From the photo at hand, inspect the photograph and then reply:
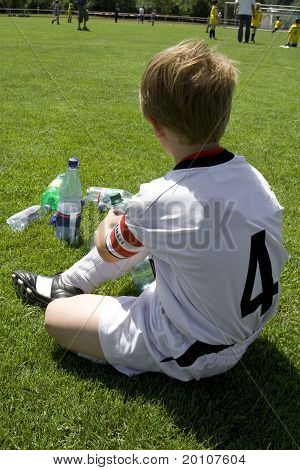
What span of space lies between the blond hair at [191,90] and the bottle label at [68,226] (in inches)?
65.2

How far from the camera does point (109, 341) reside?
218cm

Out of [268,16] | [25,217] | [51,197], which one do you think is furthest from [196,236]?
[268,16]

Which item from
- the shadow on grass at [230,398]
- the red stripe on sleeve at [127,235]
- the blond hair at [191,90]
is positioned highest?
the blond hair at [191,90]

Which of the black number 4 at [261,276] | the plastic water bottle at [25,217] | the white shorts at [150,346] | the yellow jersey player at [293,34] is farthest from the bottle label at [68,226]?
the yellow jersey player at [293,34]

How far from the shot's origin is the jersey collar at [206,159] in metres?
1.77

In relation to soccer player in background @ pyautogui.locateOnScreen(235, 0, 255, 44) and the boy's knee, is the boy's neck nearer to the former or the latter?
the boy's knee

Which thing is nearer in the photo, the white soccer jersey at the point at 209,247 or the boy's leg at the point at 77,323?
the white soccer jersey at the point at 209,247

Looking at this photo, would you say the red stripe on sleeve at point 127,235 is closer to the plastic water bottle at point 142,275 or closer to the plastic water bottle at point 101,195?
the plastic water bottle at point 142,275

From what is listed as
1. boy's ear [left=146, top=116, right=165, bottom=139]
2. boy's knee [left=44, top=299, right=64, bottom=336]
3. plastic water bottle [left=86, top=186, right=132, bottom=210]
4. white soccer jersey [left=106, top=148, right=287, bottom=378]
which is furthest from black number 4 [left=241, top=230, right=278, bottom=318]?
plastic water bottle [left=86, top=186, right=132, bottom=210]

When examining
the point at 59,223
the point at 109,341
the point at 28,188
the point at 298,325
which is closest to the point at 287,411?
the point at 298,325

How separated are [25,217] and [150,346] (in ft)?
6.56

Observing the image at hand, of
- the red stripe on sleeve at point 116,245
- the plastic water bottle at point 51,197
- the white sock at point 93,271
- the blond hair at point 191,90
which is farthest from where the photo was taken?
the plastic water bottle at point 51,197

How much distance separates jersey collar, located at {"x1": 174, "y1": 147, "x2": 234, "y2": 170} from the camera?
177cm
